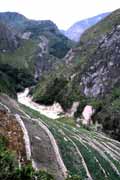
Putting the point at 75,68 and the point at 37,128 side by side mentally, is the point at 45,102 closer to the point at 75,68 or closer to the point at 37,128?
the point at 75,68

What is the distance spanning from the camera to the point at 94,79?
356ft

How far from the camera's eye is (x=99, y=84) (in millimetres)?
105500

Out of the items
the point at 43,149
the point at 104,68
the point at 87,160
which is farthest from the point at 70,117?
the point at 43,149

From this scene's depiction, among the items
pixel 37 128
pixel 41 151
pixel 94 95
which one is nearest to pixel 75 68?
pixel 94 95

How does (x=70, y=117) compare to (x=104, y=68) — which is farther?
(x=104, y=68)

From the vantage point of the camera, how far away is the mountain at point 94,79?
3668 inches

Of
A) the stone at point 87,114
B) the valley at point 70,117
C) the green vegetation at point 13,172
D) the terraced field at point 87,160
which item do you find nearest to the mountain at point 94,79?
the valley at point 70,117

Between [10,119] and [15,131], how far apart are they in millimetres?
3103

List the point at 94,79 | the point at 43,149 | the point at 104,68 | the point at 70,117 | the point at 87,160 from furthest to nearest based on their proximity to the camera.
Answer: the point at 104,68 → the point at 94,79 → the point at 70,117 → the point at 87,160 → the point at 43,149

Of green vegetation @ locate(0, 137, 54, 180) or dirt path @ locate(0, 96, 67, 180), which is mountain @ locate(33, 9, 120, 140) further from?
green vegetation @ locate(0, 137, 54, 180)

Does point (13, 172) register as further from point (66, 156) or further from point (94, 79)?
point (94, 79)

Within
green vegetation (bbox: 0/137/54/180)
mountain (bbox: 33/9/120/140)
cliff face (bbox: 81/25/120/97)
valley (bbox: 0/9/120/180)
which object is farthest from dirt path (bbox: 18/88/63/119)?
green vegetation (bbox: 0/137/54/180)

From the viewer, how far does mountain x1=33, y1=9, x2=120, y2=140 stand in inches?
3668

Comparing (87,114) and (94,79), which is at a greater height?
(94,79)
